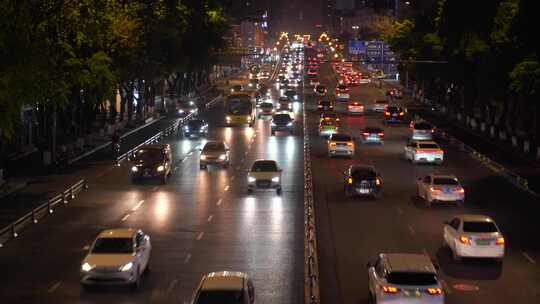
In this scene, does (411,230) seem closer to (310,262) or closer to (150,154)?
(310,262)

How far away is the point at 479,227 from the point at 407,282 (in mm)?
8129

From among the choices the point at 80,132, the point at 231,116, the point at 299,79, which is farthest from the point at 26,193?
the point at 299,79

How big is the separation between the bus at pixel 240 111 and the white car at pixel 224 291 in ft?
214

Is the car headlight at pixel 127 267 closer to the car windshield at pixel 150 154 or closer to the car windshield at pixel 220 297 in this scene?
the car windshield at pixel 220 297

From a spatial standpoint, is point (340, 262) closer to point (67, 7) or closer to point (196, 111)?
point (67, 7)

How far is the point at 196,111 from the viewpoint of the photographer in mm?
102750

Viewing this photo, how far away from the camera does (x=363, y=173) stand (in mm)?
44812

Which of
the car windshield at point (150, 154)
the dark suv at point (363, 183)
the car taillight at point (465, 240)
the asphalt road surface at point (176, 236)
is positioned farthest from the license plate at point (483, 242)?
the car windshield at point (150, 154)

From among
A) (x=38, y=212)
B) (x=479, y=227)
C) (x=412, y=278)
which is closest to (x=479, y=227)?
(x=479, y=227)

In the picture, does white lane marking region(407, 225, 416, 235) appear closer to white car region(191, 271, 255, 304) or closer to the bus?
white car region(191, 271, 255, 304)

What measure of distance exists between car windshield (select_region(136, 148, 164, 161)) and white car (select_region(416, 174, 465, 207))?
47.4ft

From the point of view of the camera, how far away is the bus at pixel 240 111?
87.3 m

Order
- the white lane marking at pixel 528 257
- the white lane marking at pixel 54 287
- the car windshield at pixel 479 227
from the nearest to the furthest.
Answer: the white lane marking at pixel 54 287, the car windshield at pixel 479 227, the white lane marking at pixel 528 257

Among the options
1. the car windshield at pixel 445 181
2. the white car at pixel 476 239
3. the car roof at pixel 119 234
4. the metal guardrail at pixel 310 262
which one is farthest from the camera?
the car windshield at pixel 445 181
